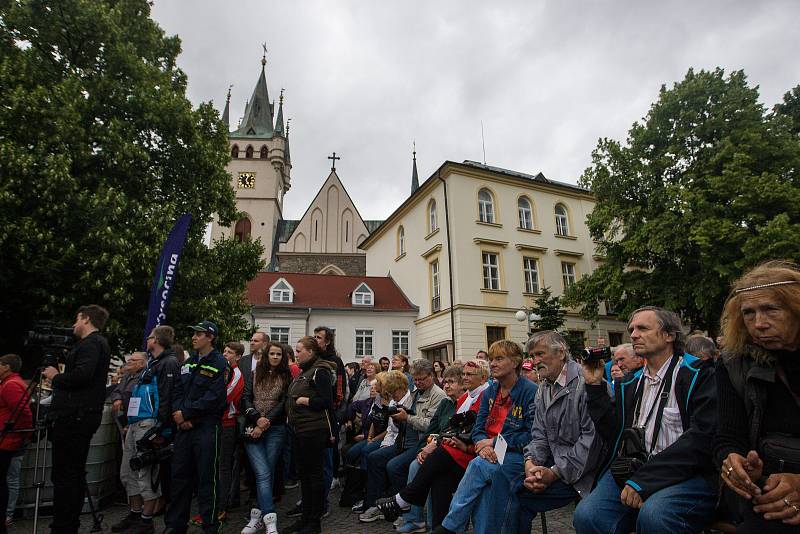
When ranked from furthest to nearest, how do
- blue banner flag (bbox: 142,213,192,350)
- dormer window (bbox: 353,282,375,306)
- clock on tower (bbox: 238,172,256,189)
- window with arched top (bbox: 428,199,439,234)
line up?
clock on tower (bbox: 238,172,256,189), dormer window (bbox: 353,282,375,306), window with arched top (bbox: 428,199,439,234), blue banner flag (bbox: 142,213,192,350)

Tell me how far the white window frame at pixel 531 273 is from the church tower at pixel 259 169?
29204mm

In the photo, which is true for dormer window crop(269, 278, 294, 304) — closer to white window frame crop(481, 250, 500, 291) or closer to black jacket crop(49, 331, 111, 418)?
white window frame crop(481, 250, 500, 291)

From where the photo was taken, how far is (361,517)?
563cm

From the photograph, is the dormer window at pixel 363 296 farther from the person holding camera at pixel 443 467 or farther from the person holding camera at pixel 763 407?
the person holding camera at pixel 763 407

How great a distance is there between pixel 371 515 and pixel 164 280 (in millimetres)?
6160

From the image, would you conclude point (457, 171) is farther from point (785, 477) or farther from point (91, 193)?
point (785, 477)

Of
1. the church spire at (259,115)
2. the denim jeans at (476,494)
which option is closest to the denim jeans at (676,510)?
the denim jeans at (476,494)

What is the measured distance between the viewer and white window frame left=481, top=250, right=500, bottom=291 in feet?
76.3

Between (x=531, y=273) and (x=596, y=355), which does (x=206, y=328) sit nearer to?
(x=596, y=355)

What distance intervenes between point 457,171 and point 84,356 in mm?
20717

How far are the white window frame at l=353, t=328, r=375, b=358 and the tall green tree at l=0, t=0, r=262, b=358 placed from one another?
1025 centimetres

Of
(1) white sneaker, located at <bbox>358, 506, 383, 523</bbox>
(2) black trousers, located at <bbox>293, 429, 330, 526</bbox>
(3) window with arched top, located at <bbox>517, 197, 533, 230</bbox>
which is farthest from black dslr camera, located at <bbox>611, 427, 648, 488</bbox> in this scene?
(3) window with arched top, located at <bbox>517, 197, 533, 230</bbox>

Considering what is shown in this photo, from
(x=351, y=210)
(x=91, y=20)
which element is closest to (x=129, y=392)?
(x=91, y=20)

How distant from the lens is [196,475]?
191 inches
